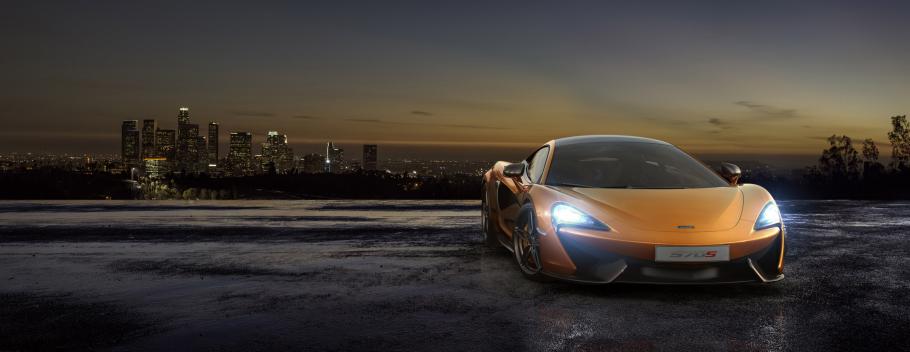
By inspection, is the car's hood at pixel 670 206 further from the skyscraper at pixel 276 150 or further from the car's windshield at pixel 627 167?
the skyscraper at pixel 276 150

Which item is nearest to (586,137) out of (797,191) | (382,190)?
(382,190)

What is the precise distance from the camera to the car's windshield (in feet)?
21.7

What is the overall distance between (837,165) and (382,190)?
32333mm

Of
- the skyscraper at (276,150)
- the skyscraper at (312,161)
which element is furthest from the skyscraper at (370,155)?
the skyscraper at (276,150)

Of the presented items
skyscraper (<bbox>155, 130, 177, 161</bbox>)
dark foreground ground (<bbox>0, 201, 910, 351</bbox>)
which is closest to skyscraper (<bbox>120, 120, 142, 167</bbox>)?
skyscraper (<bbox>155, 130, 177, 161</bbox>)

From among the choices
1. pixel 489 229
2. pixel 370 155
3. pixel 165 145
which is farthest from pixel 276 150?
pixel 489 229

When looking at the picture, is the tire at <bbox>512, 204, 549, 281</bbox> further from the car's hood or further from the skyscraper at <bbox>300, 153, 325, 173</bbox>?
the skyscraper at <bbox>300, 153, 325, 173</bbox>

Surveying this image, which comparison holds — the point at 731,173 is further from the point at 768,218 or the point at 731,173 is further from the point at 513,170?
the point at 513,170

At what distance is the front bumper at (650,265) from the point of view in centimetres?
519

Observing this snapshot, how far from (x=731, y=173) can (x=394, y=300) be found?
349 cm

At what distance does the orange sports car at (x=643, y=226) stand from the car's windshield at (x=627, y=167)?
0.06 ft

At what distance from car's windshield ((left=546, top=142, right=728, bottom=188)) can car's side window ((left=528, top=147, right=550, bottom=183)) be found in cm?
15

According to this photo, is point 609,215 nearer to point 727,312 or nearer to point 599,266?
point 599,266

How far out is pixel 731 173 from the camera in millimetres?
6574
